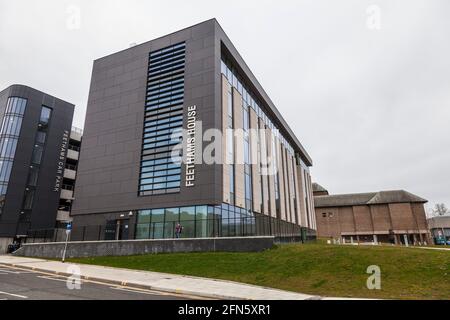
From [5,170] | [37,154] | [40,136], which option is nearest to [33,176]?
[37,154]

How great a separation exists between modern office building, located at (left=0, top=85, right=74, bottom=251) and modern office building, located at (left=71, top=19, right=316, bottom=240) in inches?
542

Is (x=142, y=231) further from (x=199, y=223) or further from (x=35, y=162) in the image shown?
(x=35, y=162)

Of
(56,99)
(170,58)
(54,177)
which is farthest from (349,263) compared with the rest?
(56,99)

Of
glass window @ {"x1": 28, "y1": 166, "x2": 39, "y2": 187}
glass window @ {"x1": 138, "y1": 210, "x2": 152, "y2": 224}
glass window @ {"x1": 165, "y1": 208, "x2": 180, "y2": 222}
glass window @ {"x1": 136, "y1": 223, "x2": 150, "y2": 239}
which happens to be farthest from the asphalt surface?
glass window @ {"x1": 28, "y1": 166, "x2": 39, "y2": 187}

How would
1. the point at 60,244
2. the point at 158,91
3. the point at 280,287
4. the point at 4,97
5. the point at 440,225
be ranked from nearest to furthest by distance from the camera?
the point at 280,287 < the point at 60,244 < the point at 158,91 < the point at 4,97 < the point at 440,225

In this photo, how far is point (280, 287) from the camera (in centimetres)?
1309

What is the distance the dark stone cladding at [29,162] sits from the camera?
4031 centimetres

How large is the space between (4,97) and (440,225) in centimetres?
11372

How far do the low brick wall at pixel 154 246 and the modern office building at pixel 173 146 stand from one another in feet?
9.84

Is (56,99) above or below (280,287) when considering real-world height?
above

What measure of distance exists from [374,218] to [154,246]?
64.3m

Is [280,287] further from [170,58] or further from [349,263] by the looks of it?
[170,58]

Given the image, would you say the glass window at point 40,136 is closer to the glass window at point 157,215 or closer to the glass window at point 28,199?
the glass window at point 28,199

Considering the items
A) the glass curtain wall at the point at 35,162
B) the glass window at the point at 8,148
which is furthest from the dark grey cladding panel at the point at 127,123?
the glass window at the point at 8,148
